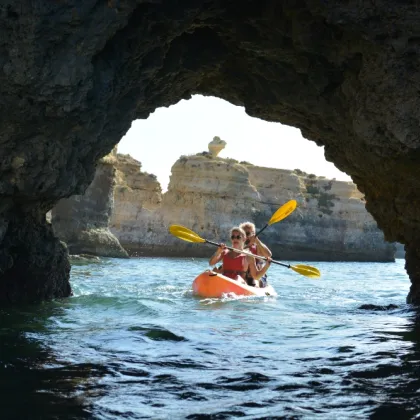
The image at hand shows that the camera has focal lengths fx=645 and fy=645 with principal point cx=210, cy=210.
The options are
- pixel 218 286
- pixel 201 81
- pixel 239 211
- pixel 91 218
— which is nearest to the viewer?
pixel 201 81

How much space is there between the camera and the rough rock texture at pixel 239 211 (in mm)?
46062

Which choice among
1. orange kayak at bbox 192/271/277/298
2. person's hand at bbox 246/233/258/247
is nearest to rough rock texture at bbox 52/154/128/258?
person's hand at bbox 246/233/258/247

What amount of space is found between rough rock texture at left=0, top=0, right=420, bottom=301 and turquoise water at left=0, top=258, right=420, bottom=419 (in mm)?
1850

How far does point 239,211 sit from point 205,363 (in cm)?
4286

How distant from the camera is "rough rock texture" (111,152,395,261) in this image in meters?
46.1

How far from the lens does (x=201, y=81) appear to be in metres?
10.7

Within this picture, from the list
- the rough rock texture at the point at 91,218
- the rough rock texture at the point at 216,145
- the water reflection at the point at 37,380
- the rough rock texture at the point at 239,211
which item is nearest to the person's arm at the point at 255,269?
the water reflection at the point at 37,380

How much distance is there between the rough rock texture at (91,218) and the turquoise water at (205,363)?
76.1 feet

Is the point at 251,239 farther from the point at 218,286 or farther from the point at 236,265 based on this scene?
the point at 218,286

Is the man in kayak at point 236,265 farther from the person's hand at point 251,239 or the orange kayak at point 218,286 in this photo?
the orange kayak at point 218,286

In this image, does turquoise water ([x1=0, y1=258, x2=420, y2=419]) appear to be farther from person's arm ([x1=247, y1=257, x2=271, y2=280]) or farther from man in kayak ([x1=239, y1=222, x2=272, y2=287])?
man in kayak ([x1=239, y1=222, x2=272, y2=287])

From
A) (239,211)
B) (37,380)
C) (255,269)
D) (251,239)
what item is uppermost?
(239,211)

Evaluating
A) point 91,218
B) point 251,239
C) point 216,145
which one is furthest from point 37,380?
point 216,145

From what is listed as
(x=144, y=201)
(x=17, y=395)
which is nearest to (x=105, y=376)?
(x=17, y=395)
